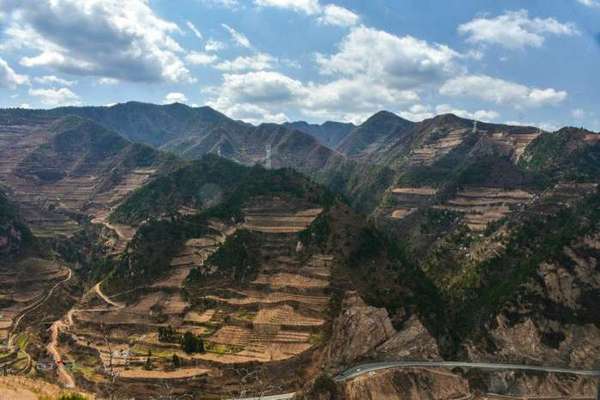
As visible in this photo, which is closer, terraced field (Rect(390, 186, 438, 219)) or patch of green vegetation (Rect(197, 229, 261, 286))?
patch of green vegetation (Rect(197, 229, 261, 286))

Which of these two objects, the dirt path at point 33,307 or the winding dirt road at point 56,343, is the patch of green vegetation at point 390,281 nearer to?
the winding dirt road at point 56,343

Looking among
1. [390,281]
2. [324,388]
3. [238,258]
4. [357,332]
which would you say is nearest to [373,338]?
[357,332]

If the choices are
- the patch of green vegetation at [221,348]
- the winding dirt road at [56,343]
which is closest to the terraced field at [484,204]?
the patch of green vegetation at [221,348]

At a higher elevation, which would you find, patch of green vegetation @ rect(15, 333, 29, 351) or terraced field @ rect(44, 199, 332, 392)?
terraced field @ rect(44, 199, 332, 392)

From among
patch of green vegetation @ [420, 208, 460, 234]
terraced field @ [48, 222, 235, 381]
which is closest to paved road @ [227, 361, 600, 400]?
terraced field @ [48, 222, 235, 381]

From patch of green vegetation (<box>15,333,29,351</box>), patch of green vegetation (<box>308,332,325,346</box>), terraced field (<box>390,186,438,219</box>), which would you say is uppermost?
terraced field (<box>390,186,438,219</box>)

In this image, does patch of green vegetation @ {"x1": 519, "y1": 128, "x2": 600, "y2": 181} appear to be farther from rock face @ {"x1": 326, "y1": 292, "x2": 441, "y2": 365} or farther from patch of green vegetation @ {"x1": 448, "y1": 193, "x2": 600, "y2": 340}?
rock face @ {"x1": 326, "y1": 292, "x2": 441, "y2": 365}

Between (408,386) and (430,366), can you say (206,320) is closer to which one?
(408,386)
